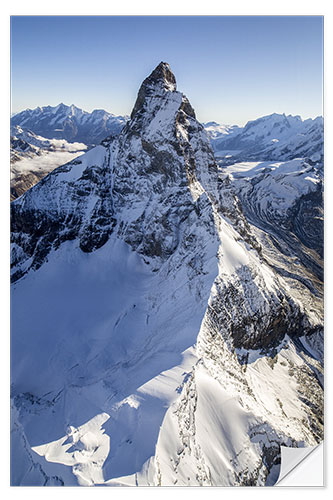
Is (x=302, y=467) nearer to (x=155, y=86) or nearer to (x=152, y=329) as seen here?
(x=152, y=329)

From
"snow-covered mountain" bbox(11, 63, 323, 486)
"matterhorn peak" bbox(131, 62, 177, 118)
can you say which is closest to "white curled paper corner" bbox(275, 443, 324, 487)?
"snow-covered mountain" bbox(11, 63, 323, 486)

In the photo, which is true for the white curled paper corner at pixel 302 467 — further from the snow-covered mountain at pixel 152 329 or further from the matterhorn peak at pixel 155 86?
the matterhorn peak at pixel 155 86

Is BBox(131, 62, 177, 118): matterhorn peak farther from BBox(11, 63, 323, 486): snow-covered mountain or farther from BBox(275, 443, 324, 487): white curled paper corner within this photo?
BBox(275, 443, 324, 487): white curled paper corner

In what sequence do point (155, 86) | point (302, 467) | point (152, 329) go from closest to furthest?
point (302, 467), point (152, 329), point (155, 86)

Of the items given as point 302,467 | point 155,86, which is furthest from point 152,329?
point 155,86

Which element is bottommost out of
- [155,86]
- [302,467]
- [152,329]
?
[302,467]

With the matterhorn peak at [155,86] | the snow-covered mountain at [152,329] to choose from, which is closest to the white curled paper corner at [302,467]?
the snow-covered mountain at [152,329]
